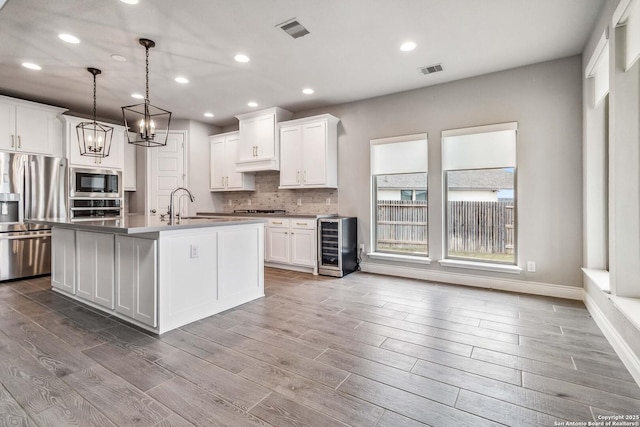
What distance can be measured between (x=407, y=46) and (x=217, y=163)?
442cm

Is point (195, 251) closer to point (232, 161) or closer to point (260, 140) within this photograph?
point (260, 140)

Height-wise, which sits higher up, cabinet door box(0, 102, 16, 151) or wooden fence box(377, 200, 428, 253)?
cabinet door box(0, 102, 16, 151)

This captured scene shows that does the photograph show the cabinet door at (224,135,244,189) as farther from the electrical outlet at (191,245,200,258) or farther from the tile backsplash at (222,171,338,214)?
the electrical outlet at (191,245,200,258)

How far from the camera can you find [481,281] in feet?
13.5

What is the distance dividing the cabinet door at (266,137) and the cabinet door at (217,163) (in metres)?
1.12

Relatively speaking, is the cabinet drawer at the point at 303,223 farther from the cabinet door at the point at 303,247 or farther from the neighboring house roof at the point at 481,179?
the neighboring house roof at the point at 481,179

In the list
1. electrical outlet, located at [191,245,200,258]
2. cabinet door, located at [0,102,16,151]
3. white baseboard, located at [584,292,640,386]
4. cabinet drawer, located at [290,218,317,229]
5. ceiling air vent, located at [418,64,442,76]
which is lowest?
white baseboard, located at [584,292,640,386]

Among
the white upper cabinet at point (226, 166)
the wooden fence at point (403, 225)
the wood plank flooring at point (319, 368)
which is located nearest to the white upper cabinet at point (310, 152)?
the wooden fence at point (403, 225)

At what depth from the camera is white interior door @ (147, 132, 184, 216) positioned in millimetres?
6027

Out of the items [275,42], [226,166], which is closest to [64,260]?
[226,166]

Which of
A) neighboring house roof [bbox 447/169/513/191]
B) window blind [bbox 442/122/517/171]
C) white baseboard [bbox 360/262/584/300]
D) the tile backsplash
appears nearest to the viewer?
white baseboard [bbox 360/262/584/300]

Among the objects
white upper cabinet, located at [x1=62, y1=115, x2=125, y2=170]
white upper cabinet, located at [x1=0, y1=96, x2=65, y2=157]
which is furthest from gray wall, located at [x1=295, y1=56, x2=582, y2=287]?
white upper cabinet, located at [x1=0, y1=96, x2=65, y2=157]

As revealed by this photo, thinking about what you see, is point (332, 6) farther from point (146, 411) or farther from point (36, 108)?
point (36, 108)

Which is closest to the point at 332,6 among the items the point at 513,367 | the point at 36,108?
the point at 513,367
